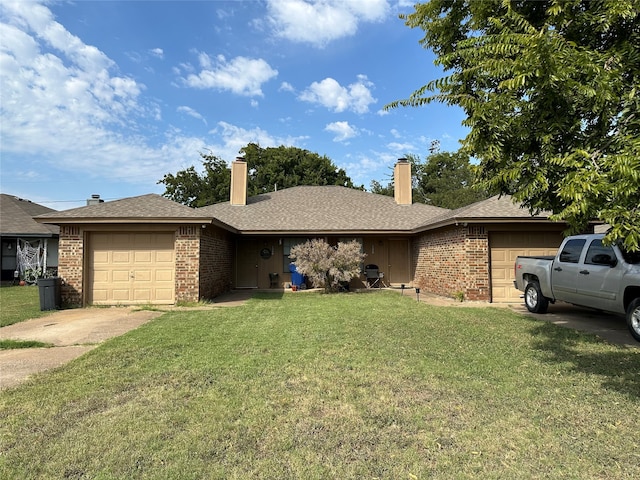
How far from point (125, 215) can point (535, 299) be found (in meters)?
11.2

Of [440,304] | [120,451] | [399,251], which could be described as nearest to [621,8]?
[120,451]

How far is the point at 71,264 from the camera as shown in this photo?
35.1 ft

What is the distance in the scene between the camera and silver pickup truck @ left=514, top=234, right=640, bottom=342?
21.3 feet

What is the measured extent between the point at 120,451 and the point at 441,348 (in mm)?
4438

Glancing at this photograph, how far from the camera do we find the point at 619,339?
20.9 ft

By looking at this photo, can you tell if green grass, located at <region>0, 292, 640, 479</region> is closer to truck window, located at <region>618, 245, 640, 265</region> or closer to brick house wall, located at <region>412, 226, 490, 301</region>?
truck window, located at <region>618, 245, 640, 265</region>

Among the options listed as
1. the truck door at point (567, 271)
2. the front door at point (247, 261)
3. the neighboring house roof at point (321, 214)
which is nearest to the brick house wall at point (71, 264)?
the neighboring house roof at point (321, 214)

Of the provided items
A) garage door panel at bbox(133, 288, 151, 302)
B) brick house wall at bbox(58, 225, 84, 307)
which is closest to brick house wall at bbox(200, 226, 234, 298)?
garage door panel at bbox(133, 288, 151, 302)

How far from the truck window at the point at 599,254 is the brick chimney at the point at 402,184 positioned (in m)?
10.8

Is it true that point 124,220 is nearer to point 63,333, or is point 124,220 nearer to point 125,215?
point 125,215

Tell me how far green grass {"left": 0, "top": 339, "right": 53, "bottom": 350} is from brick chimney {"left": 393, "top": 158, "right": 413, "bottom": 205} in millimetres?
15128

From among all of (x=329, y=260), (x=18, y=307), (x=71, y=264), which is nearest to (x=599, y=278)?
(x=329, y=260)

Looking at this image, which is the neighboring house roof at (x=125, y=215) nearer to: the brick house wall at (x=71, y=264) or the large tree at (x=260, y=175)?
the brick house wall at (x=71, y=264)

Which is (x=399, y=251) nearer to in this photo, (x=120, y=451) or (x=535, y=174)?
(x=535, y=174)
